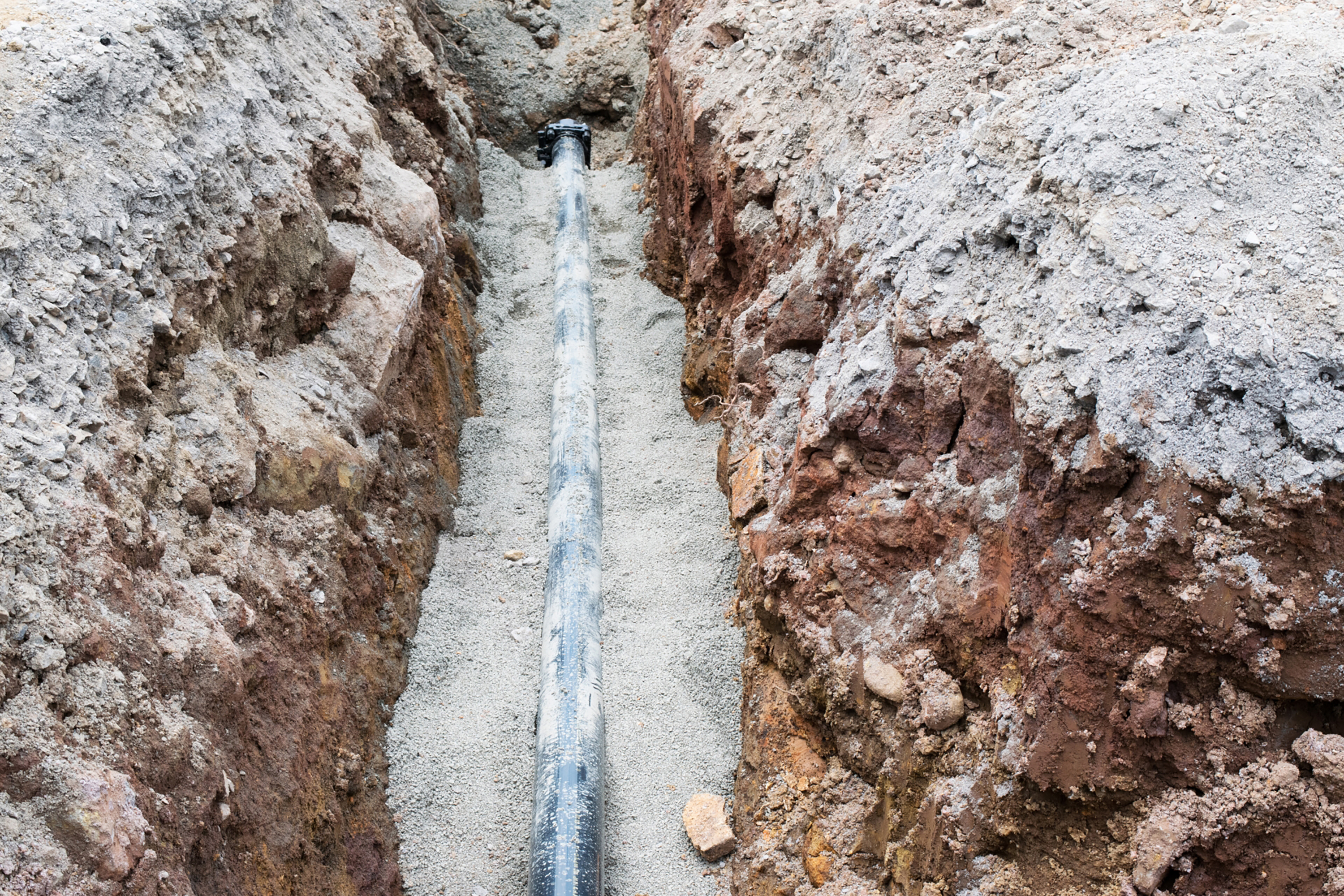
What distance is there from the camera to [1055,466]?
Answer: 3.39 m

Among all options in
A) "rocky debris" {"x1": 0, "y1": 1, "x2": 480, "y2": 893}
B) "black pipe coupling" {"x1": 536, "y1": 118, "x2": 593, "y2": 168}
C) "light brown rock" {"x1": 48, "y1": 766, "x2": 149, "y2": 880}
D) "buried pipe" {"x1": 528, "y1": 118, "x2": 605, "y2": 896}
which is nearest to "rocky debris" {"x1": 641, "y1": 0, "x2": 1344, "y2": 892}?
"buried pipe" {"x1": 528, "y1": 118, "x2": 605, "y2": 896}

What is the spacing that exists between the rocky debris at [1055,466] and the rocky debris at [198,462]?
2.13 meters

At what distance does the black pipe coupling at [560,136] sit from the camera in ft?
32.1

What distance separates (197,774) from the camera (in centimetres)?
333

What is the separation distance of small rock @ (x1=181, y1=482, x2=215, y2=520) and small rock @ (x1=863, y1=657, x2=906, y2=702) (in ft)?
9.75

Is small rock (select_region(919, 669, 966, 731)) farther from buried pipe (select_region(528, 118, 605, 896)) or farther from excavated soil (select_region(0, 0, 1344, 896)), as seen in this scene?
buried pipe (select_region(528, 118, 605, 896))

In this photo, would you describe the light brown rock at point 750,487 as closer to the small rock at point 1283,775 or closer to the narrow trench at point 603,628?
the narrow trench at point 603,628

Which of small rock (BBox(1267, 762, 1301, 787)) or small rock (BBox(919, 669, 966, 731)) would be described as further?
small rock (BBox(919, 669, 966, 731))

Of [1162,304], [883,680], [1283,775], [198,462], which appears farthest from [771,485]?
[198,462]

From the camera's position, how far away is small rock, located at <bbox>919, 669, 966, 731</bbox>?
3.73 meters

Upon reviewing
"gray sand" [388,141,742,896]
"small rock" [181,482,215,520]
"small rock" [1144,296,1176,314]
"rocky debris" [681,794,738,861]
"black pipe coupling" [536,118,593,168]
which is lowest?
"rocky debris" [681,794,738,861]

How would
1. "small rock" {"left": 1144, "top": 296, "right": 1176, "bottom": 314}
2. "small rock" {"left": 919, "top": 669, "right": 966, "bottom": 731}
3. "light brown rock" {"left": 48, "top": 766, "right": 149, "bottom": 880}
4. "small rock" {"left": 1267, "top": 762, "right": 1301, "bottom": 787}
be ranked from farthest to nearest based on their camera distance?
"small rock" {"left": 919, "top": 669, "right": 966, "bottom": 731} → "small rock" {"left": 1144, "top": 296, "right": 1176, "bottom": 314} → "small rock" {"left": 1267, "top": 762, "right": 1301, "bottom": 787} → "light brown rock" {"left": 48, "top": 766, "right": 149, "bottom": 880}

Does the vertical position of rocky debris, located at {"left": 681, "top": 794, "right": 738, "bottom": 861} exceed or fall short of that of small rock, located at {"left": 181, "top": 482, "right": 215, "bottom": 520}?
it falls short

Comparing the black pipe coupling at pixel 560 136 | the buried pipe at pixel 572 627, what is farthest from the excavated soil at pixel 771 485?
the black pipe coupling at pixel 560 136
